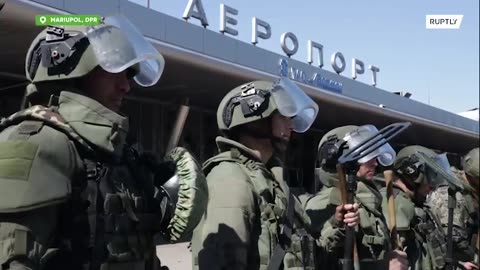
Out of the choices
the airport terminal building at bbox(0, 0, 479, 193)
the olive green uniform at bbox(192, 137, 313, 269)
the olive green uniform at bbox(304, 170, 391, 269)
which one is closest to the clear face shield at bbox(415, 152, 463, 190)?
the olive green uniform at bbox(304, 170, 391, 269)

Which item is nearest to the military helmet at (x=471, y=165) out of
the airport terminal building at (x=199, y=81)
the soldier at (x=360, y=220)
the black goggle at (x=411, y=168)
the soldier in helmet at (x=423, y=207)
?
the soldier in helmet at (x=423, y=207)

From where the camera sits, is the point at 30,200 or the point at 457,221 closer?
the point at 30,200

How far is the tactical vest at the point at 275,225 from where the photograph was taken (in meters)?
3.07

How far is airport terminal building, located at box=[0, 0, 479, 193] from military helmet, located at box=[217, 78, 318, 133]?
5248 millimetres

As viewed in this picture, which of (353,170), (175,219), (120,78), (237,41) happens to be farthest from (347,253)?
(237,41)

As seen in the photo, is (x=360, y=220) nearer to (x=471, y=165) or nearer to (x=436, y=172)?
(x=436, y=172)

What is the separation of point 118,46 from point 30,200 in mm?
751

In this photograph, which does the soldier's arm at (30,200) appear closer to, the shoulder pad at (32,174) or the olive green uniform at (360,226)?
the shoulder pad at (32,174)

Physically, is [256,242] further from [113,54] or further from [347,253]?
[113,54]

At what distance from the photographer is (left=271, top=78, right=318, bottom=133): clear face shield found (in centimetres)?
348

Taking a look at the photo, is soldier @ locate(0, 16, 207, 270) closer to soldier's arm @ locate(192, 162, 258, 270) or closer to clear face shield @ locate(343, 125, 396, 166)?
soldier's arm @ locate(192, 162, 258, 270)

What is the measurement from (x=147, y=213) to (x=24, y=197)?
0.60m

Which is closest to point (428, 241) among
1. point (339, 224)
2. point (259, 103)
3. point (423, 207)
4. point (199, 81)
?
point (423, 207)

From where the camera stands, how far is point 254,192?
3131 mm
